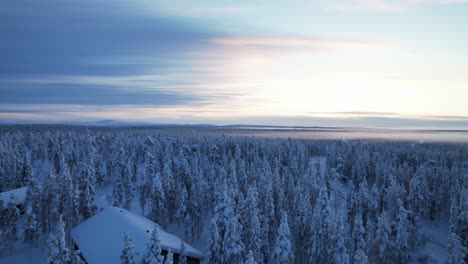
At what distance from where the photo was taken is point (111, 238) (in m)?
39.6

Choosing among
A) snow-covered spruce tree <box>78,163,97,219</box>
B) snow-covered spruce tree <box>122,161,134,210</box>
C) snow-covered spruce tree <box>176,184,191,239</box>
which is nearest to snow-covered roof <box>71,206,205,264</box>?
snow-covered spruce tree <box>78,163,97,219</box>

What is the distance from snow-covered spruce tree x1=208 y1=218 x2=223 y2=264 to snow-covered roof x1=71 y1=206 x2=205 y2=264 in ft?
13.5

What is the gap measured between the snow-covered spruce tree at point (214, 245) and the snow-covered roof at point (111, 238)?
412 centimetres

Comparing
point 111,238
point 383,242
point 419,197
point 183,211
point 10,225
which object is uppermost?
point 111,238

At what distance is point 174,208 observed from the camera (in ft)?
222

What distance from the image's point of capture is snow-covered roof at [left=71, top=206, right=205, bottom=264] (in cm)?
3709

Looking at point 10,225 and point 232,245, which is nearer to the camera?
point 232,245

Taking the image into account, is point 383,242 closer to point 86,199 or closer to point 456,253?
point 456,253

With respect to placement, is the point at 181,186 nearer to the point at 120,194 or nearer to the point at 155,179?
the point at 155,179


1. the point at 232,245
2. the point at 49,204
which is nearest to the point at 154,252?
the point at 232,245

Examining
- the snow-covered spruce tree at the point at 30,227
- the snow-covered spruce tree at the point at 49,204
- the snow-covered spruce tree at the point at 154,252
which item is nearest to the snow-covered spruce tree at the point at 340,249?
the snow-covered spruce tree at the point at 154,252

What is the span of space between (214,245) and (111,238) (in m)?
11.3

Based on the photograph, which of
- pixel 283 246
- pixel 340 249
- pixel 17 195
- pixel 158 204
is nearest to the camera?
pixel 283 246

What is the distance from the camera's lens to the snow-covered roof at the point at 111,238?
37.1 meters
